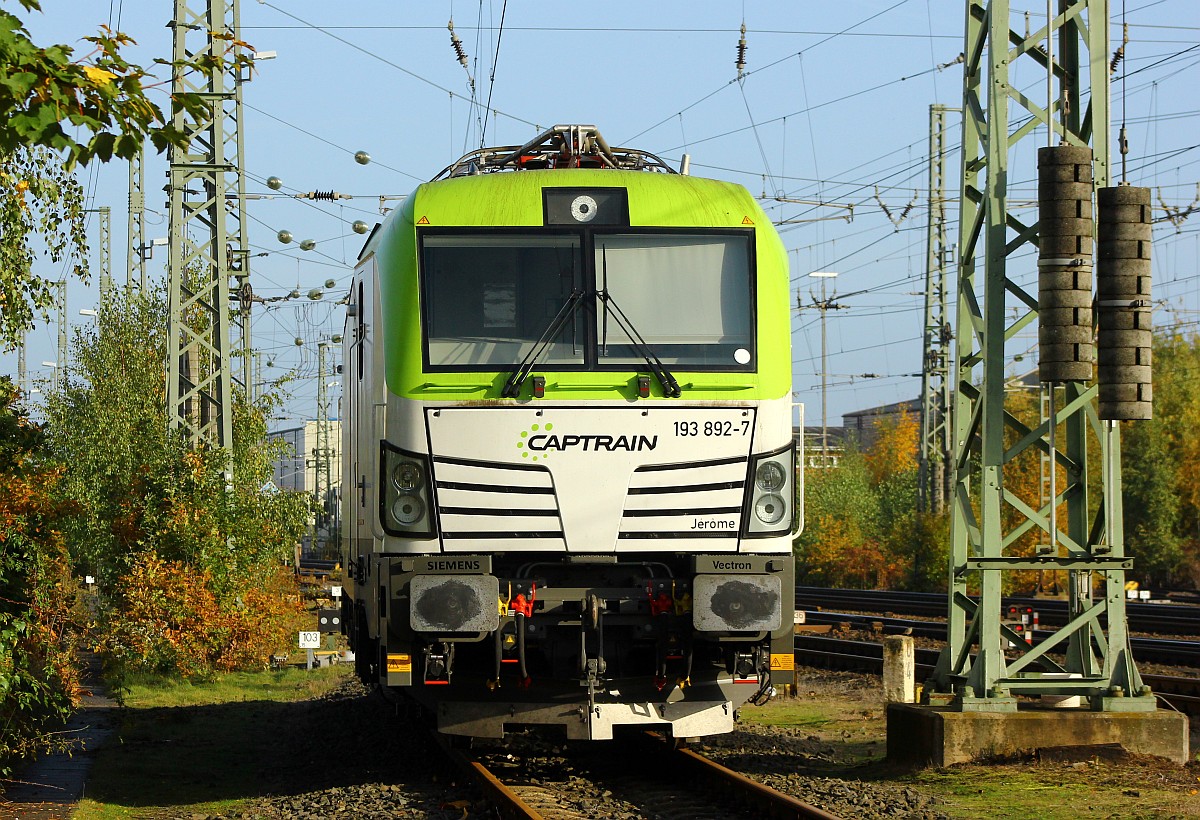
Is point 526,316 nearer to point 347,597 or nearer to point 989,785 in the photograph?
point 989,785

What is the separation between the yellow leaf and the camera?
5.71m

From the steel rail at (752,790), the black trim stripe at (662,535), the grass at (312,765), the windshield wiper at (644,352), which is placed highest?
the windshield wiper at (644,352)

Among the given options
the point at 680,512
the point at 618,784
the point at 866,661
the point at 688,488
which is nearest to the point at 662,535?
the point at 680,512

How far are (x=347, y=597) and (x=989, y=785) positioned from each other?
6629mm

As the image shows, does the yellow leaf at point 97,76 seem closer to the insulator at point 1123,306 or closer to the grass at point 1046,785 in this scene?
the grass at point 1046,785

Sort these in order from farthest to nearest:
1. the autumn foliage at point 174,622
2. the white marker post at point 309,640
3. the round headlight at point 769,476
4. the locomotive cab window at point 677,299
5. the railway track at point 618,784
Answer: the white marker post at point 309,640, the autumn foliage at point 174,622, the locomotive cab window at point 677,299, the round headlight at point 769,476, the railway track at point 618,784

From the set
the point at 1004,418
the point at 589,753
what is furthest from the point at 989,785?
the point at 589,753

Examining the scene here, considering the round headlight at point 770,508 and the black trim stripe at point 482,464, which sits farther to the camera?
the round headlight at point 770,508

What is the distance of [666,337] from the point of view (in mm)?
9742

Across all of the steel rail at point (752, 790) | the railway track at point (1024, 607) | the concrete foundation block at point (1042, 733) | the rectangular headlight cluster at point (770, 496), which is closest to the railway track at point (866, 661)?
the railway track at point (1024, 607)

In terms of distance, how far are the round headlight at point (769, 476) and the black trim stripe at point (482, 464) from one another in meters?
1.36

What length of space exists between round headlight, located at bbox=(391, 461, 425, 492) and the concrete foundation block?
160 inches

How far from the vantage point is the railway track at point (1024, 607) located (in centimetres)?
2471

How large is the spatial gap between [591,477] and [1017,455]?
133 inches
